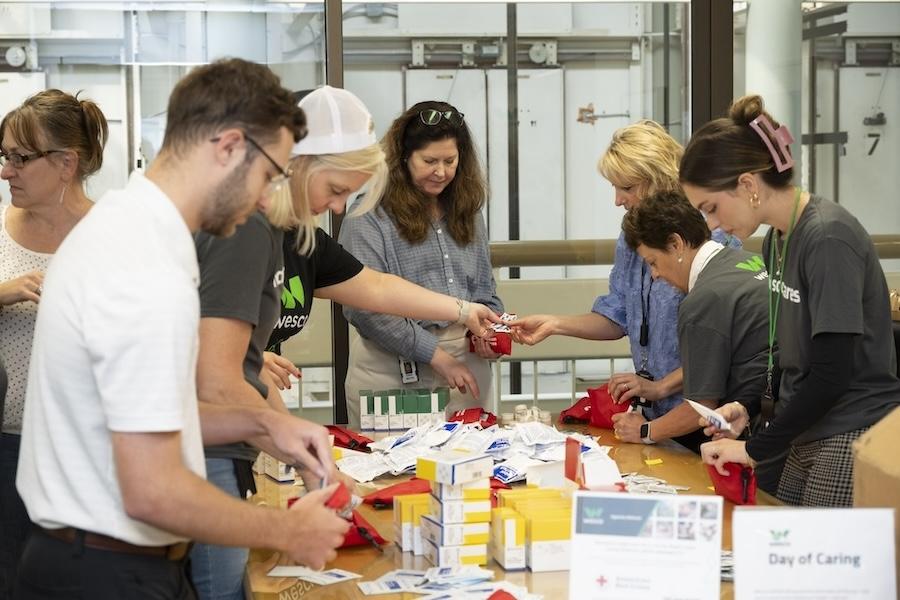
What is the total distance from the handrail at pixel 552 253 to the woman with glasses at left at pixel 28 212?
2498 millimetres

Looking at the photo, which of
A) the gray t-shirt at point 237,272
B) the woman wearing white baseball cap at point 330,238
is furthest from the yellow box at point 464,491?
the woman wearing white baseball cap at point 330,238

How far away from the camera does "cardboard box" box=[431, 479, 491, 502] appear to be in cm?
217

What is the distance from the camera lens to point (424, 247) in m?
3.85

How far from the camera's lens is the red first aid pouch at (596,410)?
3559 mm

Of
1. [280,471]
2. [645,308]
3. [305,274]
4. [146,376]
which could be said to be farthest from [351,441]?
[146,376]

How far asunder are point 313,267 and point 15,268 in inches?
31.7

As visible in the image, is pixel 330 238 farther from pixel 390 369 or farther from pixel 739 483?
pixel 739 483

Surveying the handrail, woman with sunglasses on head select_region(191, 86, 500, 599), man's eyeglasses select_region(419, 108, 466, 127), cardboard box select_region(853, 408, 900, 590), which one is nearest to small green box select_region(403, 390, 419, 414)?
woman with sunglasses on head select_region(191, 86, 500, 599)

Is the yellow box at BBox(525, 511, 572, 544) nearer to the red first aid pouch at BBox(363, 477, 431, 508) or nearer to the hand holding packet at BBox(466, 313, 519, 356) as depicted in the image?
the red first aid pouch at BBox(363, 477, 431, 508)

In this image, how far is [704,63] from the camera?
5180mm

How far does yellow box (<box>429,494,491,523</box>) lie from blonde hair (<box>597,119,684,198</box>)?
5.49 ft

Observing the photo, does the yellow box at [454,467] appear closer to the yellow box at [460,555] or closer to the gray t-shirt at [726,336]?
the yellow box at [460,555]

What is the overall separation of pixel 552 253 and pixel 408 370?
1.76 m

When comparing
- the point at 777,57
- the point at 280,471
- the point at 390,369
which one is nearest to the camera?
the point at 280,471
